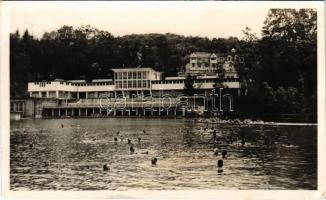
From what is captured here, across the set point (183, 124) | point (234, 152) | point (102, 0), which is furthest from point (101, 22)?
point (234, 152)

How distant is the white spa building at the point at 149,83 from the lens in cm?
290

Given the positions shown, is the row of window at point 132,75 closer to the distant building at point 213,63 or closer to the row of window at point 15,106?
the distant building at point 213,63

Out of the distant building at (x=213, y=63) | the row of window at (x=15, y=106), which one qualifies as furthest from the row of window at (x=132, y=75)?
the row of window at (x=15, y=106)

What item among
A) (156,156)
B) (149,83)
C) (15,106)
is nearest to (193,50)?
(149,83)

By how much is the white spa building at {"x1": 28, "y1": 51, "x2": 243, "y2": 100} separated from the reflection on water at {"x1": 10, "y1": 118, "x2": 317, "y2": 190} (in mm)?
141

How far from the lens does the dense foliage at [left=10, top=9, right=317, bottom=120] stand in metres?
2.82

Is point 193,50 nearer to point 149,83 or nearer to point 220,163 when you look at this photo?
point 149,83

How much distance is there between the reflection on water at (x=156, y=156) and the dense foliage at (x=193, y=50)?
0.52 ft

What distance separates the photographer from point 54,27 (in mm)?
2809

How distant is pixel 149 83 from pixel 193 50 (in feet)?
0.87

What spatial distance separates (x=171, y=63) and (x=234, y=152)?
52 centimetres

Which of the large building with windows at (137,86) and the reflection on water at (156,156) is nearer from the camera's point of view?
the reflection on water at (156,156)

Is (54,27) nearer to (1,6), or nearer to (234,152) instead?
(1,6)

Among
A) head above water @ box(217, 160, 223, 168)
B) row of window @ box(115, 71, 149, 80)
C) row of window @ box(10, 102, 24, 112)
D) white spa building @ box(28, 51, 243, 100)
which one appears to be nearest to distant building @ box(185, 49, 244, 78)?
white spa building @ box(28, 51, 243, 100)
